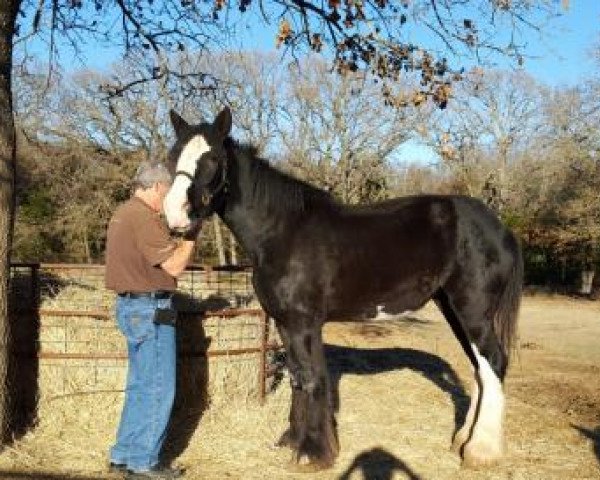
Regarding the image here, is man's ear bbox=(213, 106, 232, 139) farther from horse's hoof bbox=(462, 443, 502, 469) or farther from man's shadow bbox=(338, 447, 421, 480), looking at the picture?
horse's hoof bbox=(462, 443, 502, 469)

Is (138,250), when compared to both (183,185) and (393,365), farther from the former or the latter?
(393,365)

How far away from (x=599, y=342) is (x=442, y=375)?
16.6 ft

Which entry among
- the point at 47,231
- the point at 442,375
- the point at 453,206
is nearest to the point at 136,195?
the point at 453,206

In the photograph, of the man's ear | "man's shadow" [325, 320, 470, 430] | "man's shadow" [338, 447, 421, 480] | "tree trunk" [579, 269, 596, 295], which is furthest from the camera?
"tree trunk" [579, 269, 596, 295]

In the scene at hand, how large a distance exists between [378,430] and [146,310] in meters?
2.39

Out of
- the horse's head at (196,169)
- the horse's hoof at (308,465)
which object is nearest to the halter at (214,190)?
the horse's head at (196,169)

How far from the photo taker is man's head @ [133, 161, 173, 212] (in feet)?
14.5

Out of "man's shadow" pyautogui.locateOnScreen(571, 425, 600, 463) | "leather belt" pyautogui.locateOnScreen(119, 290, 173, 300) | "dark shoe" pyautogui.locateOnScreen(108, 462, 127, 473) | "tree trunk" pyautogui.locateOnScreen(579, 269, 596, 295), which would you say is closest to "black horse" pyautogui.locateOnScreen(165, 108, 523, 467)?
"leather belt" pyautogui.locateOnScreen(119, 290, 173, 300)

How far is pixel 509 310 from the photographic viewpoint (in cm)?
520

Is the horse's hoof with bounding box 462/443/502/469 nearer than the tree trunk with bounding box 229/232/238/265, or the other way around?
the horse's hoof with bounding box 462/443/502/469

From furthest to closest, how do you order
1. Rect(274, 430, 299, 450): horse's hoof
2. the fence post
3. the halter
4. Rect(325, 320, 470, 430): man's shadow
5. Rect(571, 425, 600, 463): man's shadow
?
1. Rect(325, 320, 470, 430): man's shadow
2. the fence post
3. Rect(571, 425, 600, 463): man's shadow
4. Rect(274, 430, 299, 450): horse's hoof
5. the halter

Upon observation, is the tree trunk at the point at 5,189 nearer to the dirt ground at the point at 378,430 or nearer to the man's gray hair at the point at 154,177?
the dirt ground at the point at 378,430

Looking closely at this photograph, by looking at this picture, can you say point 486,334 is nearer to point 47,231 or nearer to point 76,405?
point 76,405

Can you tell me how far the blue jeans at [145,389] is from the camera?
14.2 feet
